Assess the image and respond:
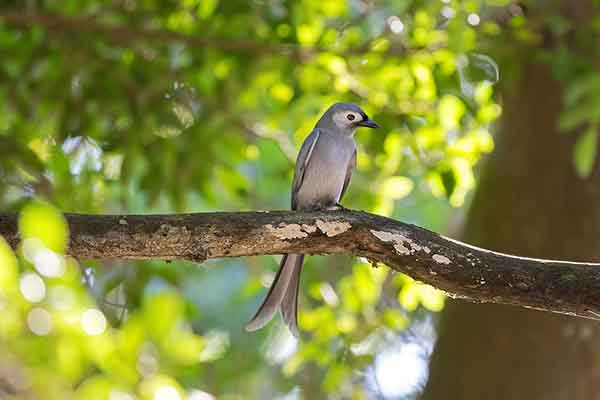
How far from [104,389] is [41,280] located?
0.27 m

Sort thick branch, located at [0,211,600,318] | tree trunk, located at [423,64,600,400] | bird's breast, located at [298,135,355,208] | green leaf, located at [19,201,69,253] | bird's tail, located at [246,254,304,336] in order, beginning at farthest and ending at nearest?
tree trunk, located at [423,64,600,400], bird's breast, located at [298,135,355,208], bird's tail, located at [246,254,304,336], thick branch, located at [0,211,600,318], green leaf, located at [19,201,69,253]

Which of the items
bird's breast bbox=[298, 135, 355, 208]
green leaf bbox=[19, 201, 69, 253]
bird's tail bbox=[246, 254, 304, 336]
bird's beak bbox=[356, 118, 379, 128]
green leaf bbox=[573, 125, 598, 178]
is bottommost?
bird's tail bbox=[246, 254, 304, 336]

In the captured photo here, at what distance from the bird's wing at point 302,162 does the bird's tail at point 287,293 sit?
0.76 m

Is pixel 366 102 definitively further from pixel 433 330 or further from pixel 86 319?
pixel 86 319

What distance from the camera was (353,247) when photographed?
3.63 meters

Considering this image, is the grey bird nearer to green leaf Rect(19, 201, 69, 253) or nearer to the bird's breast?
the bird's breast

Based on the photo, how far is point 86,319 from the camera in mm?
1819

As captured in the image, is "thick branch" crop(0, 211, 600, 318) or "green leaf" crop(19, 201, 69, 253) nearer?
"green leaf" crop(19, 201, 69, 253)

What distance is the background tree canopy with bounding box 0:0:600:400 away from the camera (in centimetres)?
557

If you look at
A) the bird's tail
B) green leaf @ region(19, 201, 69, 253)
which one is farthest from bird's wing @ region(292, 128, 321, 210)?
green leaf @ region(19, 201, 69, 253)

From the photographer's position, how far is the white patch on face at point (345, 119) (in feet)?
18.6

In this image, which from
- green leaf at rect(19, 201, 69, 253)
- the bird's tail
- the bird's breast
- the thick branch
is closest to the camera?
green leaf at rect(19, 201, 69, 253)

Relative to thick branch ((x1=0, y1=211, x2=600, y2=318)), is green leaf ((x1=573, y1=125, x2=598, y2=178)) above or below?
above

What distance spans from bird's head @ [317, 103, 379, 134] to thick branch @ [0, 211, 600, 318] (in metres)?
2.08
